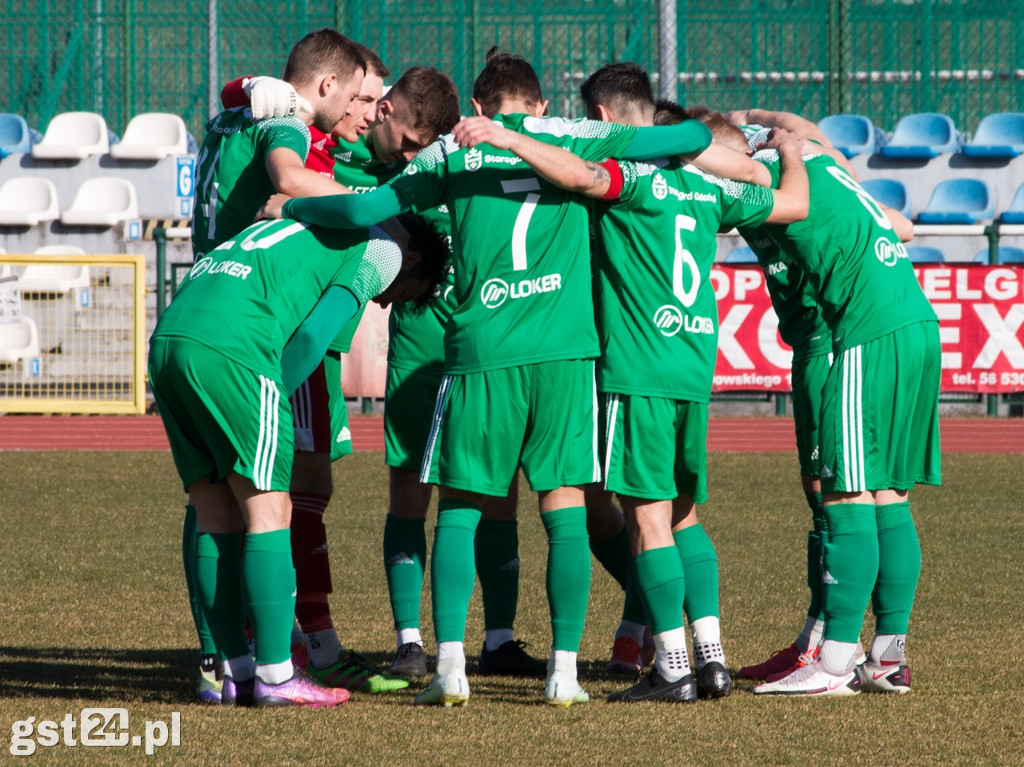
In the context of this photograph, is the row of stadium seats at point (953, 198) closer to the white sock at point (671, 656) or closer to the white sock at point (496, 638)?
the white sock at point (496, 638)

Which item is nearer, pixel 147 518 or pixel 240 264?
pixel 240 264

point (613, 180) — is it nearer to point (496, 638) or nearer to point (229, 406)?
point (229, 406)

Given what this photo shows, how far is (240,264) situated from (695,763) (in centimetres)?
186

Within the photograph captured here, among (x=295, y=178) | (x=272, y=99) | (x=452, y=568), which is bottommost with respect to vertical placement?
(x=452, y=568)

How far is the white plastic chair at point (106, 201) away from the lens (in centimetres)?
1564

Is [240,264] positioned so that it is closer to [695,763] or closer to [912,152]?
[695,763]

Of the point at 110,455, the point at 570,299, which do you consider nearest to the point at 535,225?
the point at 570,299

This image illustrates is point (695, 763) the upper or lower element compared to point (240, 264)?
lower

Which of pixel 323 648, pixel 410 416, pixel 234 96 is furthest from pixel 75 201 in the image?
pixel 323 648

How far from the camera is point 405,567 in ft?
14.7

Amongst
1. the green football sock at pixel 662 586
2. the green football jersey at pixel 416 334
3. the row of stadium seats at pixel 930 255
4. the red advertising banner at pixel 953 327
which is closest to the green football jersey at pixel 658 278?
the green football sock at pixel 662 586

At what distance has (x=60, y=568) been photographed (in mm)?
6188

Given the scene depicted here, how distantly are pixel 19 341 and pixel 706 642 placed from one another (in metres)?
10.9

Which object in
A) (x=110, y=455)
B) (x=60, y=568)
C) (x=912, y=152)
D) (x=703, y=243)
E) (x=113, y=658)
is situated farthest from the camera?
(x=912, y=152)
